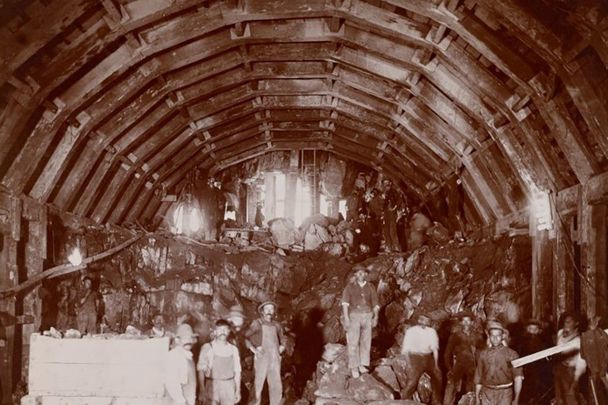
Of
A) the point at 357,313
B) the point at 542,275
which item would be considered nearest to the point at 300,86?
the point at 357,313

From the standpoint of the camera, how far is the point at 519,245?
41.1 feet

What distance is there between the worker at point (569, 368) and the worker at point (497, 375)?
36.0 inches

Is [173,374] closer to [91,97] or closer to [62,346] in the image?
[62,346]

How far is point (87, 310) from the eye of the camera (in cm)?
1307

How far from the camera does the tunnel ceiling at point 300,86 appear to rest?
829 cm

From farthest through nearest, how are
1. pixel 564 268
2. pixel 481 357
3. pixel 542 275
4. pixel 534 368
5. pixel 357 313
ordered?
pixel 542 275
pixel 534 368
pixel 357 313
pixel 564 268
pixel 481 357

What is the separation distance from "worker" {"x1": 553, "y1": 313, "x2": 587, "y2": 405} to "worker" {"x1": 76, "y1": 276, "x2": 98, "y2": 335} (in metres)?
9.87

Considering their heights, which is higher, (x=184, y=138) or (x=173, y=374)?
(x=184, y=138)

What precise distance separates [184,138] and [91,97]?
4.47m

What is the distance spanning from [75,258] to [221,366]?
219 inches

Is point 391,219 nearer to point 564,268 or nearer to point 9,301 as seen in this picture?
point 564,268

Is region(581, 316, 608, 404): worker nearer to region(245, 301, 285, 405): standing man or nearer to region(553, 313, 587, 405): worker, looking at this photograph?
region(553, 313, 587, 405): worker

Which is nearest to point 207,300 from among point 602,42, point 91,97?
point 91,97

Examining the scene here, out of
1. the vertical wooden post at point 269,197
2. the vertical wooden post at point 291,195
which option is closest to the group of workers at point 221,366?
the vertical wooden post at point 291,195
